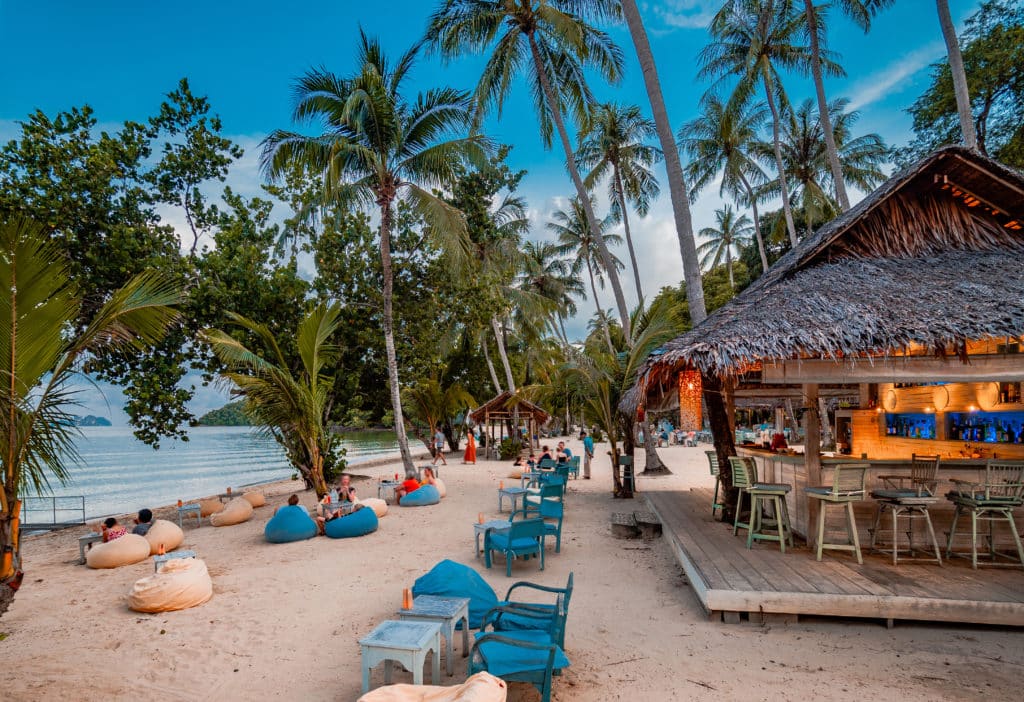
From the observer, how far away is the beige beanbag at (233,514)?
1106cm

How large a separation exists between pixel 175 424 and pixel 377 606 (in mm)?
8148

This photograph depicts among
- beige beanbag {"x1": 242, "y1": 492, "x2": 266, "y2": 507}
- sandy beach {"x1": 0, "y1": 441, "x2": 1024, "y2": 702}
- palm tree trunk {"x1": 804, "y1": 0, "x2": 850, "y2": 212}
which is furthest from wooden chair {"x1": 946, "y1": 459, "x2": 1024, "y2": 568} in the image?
beige beanbag {"x1": 242, "y1": 492, "x2": 266, "y2": 507}

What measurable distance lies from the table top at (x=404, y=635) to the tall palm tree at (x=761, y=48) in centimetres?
1733

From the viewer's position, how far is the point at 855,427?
1142 centimetres

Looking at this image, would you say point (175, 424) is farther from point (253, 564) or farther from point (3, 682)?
point (3, 682)

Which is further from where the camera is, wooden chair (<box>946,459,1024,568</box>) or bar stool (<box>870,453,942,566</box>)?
bar stool (<box>870,453,942,566</box>)

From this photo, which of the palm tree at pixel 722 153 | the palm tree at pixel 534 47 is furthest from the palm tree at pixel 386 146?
the palm tree at pixel 722 153

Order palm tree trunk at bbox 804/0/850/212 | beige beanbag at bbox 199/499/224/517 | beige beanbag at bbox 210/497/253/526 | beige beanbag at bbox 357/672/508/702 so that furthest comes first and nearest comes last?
palm tree trunk at bbox 804/0/850/212 < beige beanbag at bbox 199/499/224/517 < beige beanbag at bbox 210/497/253/526 < beige beanbag at bbox 357/672/508/702

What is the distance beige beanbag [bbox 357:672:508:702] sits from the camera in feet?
8.78

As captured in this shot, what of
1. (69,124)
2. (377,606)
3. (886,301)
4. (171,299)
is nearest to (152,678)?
(377,606)

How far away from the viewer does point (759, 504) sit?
707 centimetres

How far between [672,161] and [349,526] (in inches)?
371

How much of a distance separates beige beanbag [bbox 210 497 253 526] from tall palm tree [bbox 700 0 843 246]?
17.6m

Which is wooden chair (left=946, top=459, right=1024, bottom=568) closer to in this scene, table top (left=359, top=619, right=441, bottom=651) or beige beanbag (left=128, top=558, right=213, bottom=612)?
table top (left=359, top=619, right=441, bottom=651)
